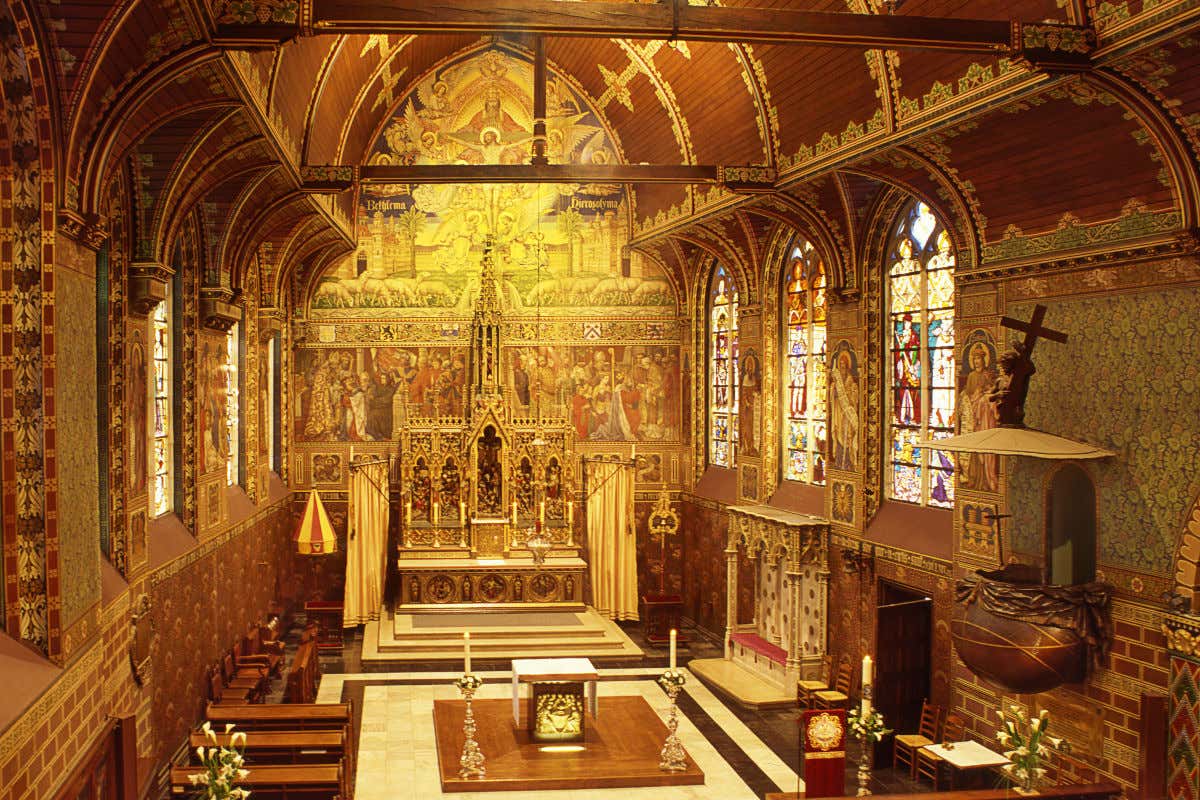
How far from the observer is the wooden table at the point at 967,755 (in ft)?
37.1

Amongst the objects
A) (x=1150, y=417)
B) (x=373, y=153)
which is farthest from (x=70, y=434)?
(x=373, y=153)

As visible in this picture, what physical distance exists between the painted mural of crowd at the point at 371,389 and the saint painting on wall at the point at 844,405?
899cm

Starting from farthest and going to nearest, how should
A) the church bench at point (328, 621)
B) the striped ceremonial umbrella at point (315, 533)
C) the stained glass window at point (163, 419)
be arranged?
the striped ceremonial umbrella at point (315, 533) → the church bench at point (328, 621) → the stained glass window at point (163, 419)

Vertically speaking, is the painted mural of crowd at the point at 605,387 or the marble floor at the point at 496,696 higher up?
the painted mural of crowd at the point at 605,387

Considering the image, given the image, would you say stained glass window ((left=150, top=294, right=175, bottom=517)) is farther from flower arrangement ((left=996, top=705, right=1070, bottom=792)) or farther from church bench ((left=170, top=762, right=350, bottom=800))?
flower arrangement ((left=996, top=705, right=1070, bottom=792))

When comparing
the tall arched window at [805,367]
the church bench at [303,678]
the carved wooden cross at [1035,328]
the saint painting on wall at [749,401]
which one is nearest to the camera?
the carved wooden cross at [1035,328]

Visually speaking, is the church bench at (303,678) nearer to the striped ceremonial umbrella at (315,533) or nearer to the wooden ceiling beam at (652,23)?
the striped ceremonial umbrella at (315,533)

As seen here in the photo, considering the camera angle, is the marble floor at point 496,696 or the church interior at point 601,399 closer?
the church interior at point 601,399

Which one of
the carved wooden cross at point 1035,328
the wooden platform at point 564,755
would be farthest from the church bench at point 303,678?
the carved wooden cross at point 1035,328

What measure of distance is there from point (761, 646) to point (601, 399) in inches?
279

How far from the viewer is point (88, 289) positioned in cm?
876

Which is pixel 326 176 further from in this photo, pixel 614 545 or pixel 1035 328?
pixel 614 545

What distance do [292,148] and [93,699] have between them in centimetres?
736

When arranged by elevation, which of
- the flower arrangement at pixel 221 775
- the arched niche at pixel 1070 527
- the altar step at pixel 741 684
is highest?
the arched niche at pixel 1070 527
